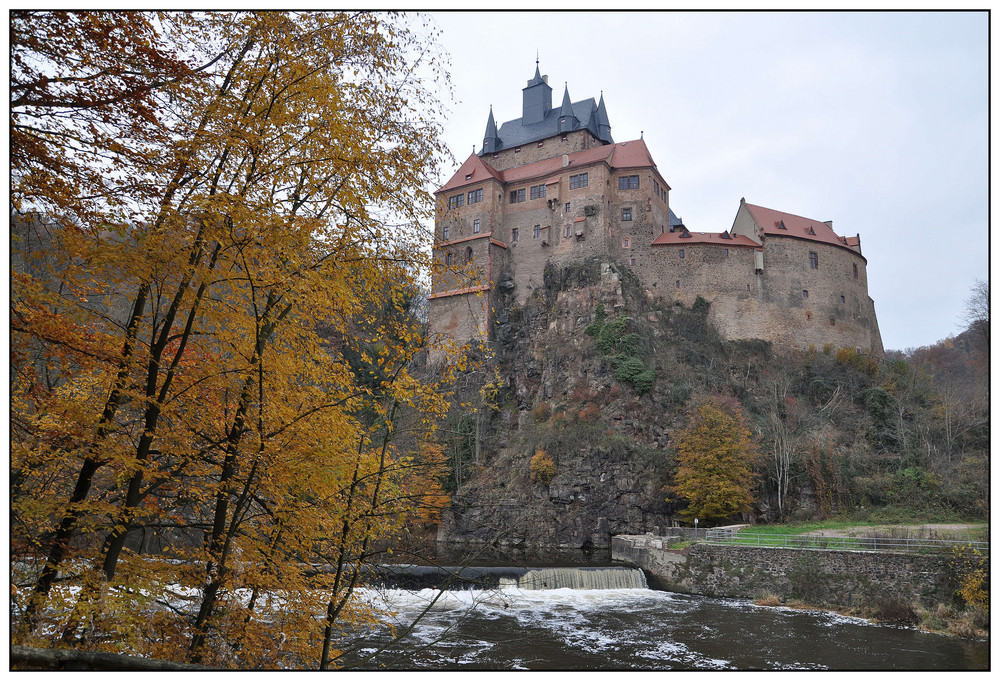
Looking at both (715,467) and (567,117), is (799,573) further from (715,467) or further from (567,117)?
(567,117)

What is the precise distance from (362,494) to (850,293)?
45.3m

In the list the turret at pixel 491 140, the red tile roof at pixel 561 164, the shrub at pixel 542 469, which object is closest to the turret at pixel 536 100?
the turret at pixel 491 140

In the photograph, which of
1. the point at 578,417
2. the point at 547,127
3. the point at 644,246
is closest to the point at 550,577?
the point at 578,417

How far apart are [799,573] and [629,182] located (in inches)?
1234

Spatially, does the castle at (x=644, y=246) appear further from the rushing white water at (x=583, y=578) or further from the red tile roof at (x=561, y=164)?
the rushing white water at (x=583, y=578)

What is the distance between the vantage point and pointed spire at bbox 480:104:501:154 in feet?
171

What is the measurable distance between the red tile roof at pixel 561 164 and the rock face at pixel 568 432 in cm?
723

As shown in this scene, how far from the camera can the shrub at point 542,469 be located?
33812 millimetres

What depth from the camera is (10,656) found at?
4328mm

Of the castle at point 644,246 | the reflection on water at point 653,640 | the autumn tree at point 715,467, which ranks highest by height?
the castle at point 644,246

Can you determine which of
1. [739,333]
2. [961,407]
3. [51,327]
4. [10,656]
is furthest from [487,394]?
[739,333]

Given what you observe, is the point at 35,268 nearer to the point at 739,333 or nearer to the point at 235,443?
the point at 235,443

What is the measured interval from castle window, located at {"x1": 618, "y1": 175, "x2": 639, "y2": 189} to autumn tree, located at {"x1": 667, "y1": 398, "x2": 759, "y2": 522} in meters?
19.5

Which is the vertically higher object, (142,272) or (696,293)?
(696,293)
